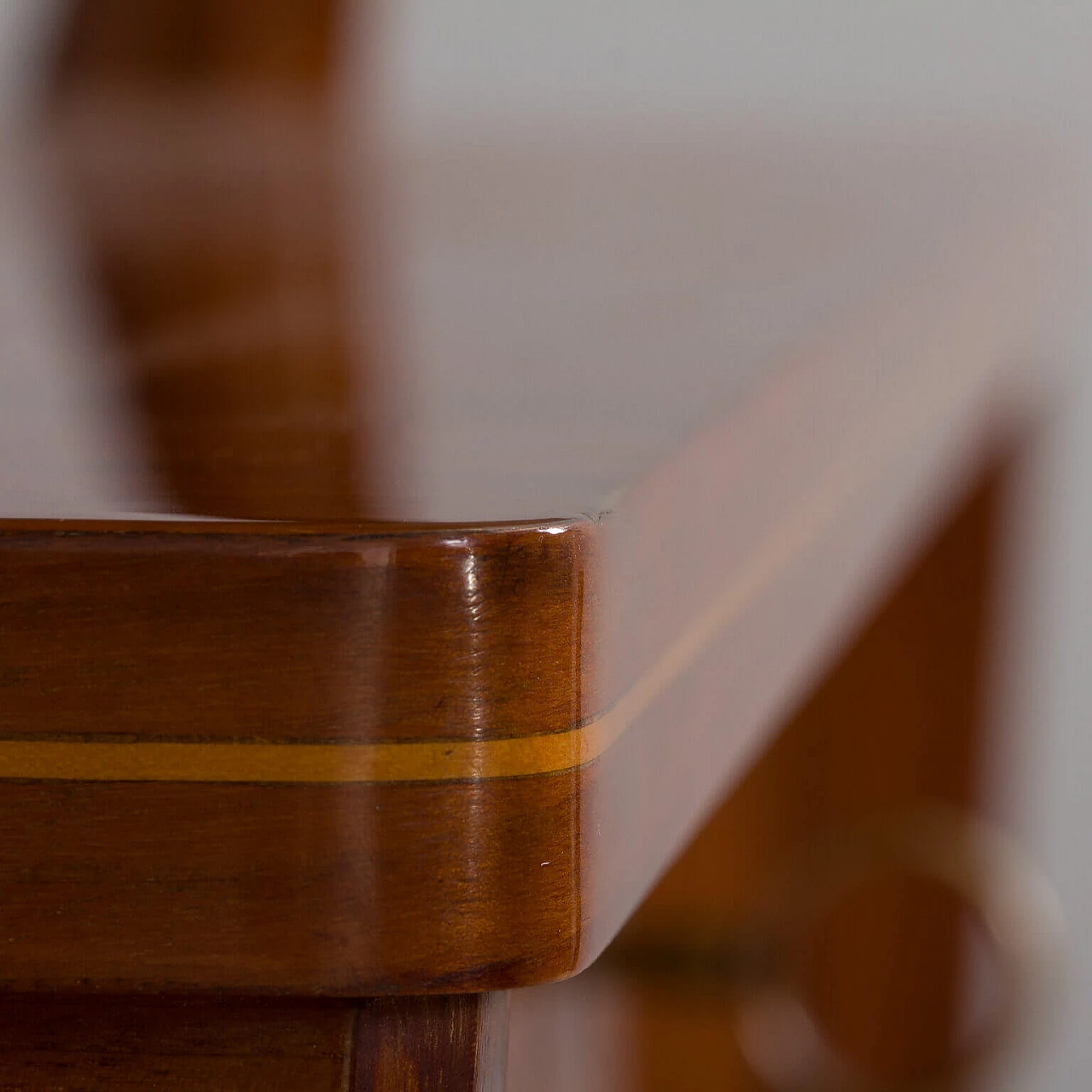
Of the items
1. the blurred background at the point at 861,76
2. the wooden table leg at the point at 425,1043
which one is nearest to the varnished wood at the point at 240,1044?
the wooden table leg at the point at 425,1043

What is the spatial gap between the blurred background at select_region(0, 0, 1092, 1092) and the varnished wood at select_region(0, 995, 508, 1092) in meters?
0.80

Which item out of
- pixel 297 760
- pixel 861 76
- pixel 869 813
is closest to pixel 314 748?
pixel 297 760

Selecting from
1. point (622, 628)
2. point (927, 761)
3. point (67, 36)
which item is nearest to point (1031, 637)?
point (927, 761)

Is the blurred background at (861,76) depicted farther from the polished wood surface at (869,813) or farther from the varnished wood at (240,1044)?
the varnished wood at (240,1044)

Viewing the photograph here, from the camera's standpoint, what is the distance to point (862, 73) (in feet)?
2.88

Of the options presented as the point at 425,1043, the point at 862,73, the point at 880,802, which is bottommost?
the point at 880,802

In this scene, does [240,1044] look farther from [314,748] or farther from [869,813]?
[869,813]

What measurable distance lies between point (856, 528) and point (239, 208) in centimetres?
17

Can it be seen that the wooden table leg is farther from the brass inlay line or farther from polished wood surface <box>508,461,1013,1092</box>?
polished wood surface <box>508,461,1013,1092</box>

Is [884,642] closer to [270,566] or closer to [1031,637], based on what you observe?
[1031,637]

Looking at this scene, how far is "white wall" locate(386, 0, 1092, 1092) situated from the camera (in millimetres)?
873

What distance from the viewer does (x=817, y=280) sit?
228 millimetres

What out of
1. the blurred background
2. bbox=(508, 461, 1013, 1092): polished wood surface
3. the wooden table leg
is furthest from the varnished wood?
the blurred background

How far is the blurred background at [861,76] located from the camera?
2.85 ft
